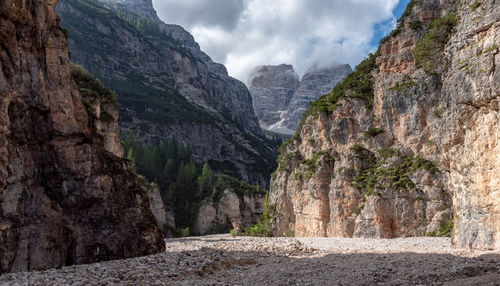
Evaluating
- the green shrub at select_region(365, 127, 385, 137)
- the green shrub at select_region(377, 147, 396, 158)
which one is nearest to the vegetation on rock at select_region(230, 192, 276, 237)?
the green shrub at select_region(365, 127, 385, 137)

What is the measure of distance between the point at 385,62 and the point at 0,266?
42.2 metres

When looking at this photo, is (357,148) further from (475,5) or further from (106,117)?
(106,117)

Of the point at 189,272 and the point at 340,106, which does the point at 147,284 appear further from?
the point at 340,106

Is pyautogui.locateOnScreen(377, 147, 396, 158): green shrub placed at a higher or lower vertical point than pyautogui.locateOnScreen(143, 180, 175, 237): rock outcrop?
higher

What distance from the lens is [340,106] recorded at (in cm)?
4706

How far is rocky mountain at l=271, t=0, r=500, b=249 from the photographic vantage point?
16.8 meters

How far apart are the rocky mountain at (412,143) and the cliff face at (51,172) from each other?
682 inches

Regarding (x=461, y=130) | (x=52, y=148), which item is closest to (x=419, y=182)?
(x=461, y=130)

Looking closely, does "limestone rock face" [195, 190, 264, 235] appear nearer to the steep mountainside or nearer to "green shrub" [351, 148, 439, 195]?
"green shrub" [351, 148, 439, 195]

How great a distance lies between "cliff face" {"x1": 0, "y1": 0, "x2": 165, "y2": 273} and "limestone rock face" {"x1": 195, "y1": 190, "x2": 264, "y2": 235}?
63.6m

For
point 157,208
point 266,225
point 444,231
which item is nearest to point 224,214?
point 157,208

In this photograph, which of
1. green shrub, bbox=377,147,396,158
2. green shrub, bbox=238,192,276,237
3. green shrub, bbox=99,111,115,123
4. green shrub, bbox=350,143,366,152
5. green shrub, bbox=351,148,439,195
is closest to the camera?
green shrub, bbox=351,148,439,195

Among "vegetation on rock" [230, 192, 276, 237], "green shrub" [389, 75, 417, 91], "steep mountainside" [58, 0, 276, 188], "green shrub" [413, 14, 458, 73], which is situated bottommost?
"vegetation on rock" [230, 192, 276, 237]

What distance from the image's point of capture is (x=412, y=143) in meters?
37.5
